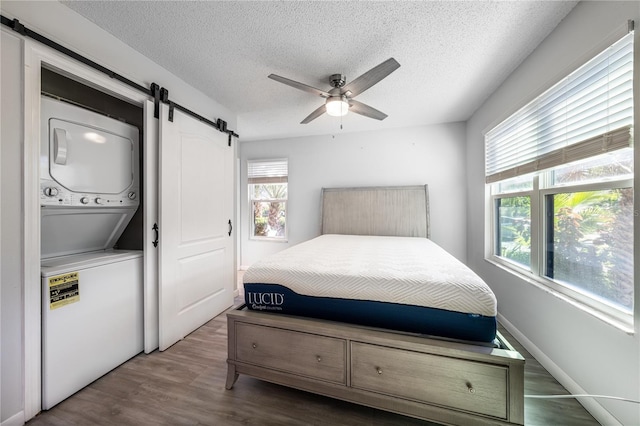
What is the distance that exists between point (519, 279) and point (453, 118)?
7.56 feet

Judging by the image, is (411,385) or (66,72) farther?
(66,72)

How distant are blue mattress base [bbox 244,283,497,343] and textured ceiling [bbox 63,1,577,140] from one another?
179cm

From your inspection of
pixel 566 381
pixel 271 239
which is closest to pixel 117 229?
pixel 271 239

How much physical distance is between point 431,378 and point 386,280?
0.52 metres

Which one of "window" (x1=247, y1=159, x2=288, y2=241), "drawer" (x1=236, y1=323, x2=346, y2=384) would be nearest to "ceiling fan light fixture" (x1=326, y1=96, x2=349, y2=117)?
"drawer" (x1=236, y1=323, x2=346, y2=384)

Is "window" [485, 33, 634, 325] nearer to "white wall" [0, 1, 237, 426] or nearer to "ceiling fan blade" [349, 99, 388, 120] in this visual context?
"ceiling fan blade" [349, 99, 388, 120]

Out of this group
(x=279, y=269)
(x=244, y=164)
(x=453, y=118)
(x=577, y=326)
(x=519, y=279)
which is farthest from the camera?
(x=244, y=164)

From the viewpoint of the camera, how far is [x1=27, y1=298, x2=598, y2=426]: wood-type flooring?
1.33 metres

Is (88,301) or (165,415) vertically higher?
(88,301)

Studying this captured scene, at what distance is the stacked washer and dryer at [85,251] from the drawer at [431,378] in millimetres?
1817

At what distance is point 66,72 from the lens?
149cm

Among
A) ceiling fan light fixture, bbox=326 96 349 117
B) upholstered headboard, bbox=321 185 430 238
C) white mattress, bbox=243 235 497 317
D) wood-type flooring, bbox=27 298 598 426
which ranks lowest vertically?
wood-type flooring, bbox=27 298 598 426

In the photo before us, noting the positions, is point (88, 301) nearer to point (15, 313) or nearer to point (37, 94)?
point (15, 313)

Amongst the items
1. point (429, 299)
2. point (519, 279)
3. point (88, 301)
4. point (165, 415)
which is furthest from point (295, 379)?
point (519, 279)
